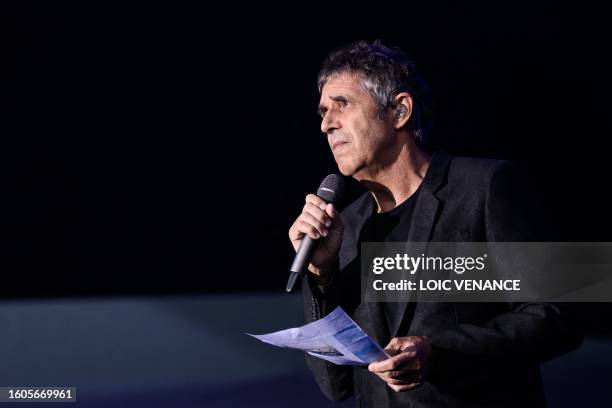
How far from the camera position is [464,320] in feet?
4.59

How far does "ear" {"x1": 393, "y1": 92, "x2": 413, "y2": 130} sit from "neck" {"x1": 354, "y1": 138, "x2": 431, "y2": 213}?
56 millimetres

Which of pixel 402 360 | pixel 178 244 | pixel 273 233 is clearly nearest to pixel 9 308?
pixel 178 244

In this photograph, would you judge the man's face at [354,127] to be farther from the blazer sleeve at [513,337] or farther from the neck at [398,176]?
the blazer sleeve at [513,337]

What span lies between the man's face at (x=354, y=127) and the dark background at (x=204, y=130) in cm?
148

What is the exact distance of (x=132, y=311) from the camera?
118 inches

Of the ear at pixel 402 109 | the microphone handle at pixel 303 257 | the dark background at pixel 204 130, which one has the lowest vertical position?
the microphone handle at pixel 303 257

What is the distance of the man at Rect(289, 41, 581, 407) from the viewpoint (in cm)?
127

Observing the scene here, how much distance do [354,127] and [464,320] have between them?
1.78 ft

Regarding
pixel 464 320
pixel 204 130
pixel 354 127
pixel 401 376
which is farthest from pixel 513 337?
pixel 204 130

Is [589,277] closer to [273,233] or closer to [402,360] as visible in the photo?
[273,233]

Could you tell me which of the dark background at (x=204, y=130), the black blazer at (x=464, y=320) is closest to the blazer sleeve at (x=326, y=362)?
the black blazer at (x=464, y=320)

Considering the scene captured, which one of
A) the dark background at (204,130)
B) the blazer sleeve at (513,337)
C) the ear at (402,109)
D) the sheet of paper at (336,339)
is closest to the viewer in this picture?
the sheet of paper at (336,339)

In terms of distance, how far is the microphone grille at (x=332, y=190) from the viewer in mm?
1561

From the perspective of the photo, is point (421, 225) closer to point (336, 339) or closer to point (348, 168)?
point (348, 168)
